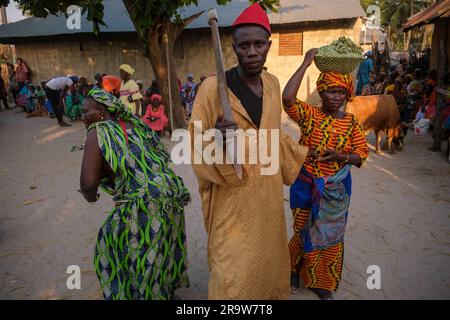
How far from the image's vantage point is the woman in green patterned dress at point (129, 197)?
219cm

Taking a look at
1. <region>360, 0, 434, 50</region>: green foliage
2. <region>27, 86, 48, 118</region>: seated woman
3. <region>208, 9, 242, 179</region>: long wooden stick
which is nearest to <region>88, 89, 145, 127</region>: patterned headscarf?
<region>208, 9, 242, 179</region>: long wooden stick

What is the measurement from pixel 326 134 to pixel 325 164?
0.22 metres

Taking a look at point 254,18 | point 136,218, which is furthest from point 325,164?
point 136,218

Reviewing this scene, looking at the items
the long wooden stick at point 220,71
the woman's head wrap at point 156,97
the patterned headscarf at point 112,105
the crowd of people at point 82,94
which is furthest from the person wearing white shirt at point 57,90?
the long wooden stick at point 220,71

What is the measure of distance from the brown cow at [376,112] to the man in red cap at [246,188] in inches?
189

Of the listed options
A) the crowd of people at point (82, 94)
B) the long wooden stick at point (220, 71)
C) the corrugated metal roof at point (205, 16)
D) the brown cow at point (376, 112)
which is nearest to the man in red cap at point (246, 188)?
the long wooden stick at point (220, 71)

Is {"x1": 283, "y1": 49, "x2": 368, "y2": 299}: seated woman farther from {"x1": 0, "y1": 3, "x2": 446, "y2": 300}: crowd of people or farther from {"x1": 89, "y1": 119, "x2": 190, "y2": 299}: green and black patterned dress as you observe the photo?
{"x1": 89, "y1": 119, "x2": 190, "y2": 299}: green and black patterned dress

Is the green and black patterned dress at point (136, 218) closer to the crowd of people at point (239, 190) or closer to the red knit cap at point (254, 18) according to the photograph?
the crowd of people at point (239, 190)

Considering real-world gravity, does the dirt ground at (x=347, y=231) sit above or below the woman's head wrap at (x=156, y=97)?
below

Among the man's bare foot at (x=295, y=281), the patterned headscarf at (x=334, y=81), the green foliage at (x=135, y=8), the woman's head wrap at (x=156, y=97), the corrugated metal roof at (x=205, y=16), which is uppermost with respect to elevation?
the corrugated metal roof at (x=205, y=16)

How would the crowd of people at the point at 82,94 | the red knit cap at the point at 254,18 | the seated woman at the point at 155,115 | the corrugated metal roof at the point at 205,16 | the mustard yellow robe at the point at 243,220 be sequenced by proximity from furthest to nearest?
1. the corrugated metal roof at the point at 205,16
2. the seated woman at the point at 155,115
3. the crowd of people at the point at 82,94
4. the mustard yellow robe at the point at 243,220
5. the red knit cap at the point at 254,18

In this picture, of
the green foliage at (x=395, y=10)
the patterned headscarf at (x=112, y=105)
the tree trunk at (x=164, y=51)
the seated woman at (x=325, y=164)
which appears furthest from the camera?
the green foliage at (x=395, y=10)

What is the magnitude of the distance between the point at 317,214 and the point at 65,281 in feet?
7.52

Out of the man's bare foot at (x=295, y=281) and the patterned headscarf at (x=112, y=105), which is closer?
the patterned headscarf at (x=112, y=105)
